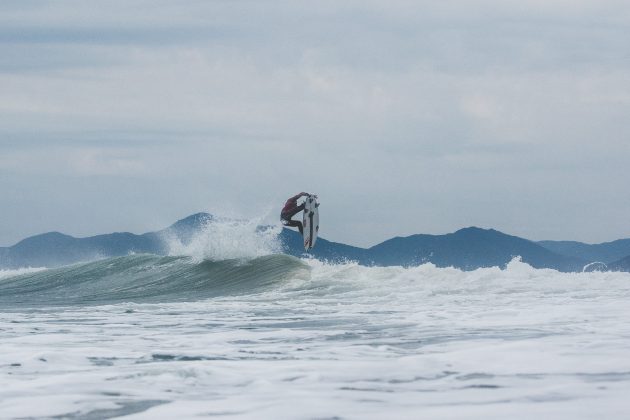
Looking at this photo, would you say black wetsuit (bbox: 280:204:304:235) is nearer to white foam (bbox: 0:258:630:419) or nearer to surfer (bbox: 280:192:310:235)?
surfer (bbox: 280:192:310:235)

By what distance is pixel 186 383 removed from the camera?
6055 mm

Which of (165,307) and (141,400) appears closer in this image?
(141,400)

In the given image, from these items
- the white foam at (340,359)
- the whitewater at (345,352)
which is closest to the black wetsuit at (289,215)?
the whitewater at (345,352)

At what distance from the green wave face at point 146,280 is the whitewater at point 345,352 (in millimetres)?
1750

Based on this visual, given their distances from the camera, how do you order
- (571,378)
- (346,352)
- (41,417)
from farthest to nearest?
(346,352) < (571,378) < (41,417)

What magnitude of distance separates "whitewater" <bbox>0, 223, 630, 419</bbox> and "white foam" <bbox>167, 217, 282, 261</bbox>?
24.3 ft

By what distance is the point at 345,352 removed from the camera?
24.7ft

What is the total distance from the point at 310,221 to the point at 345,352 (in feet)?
45.8

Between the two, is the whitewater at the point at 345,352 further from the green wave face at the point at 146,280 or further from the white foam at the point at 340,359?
the green wave face at the point at 146,280

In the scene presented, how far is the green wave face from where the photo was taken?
18.4 meters

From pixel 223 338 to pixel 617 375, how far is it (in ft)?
14.0

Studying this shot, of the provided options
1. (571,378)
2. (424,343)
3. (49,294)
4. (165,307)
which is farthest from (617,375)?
(49,294)

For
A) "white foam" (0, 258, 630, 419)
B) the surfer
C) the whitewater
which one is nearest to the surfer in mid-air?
the surfer

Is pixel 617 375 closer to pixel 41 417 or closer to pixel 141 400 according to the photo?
pixel 141 400
